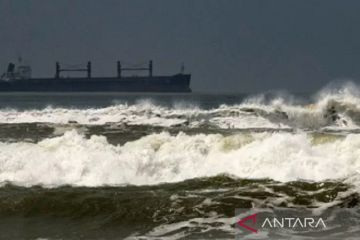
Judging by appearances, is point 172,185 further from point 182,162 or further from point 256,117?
point 256,117

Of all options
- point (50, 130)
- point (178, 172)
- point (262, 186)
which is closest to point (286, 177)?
point (262, 186)

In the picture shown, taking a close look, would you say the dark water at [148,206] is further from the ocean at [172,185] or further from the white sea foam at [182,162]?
the white sea foam at [182,162]

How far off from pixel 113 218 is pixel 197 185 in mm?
3200

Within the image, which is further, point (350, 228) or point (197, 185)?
point (197, 185)

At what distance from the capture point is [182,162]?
57.8 ft

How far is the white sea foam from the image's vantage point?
626 inches

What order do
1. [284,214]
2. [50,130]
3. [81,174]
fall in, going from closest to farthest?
1. [284,214]
2. [81,174]
3. [50,130]

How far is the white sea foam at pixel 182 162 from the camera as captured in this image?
52.2ft

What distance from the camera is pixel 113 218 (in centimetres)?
1220

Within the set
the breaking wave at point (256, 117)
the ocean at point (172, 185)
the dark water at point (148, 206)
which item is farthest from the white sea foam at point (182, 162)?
the breaking wave at point (256, 117)

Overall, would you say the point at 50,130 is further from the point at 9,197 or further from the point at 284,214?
the point at 284,214

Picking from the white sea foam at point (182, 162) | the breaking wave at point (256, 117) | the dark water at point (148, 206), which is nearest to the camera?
the dark water at point (148, 206)

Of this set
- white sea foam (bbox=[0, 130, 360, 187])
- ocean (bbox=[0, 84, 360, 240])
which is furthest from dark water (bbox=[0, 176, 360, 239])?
white sea foam (bbox=[0, 130, 360, 187])

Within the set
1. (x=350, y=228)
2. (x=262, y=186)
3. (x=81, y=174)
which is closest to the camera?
(x=350, y=228)
